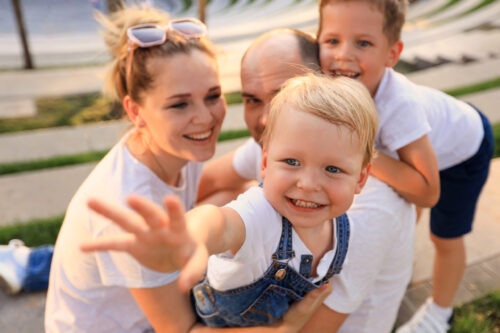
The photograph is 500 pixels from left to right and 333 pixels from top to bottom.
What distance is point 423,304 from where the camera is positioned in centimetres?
278

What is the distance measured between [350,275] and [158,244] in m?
0.87

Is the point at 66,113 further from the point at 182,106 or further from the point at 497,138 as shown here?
the point at 497,138

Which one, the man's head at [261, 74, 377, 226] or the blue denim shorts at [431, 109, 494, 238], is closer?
the man's head at [261, 74, 377, 226]

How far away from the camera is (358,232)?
1.58 metres

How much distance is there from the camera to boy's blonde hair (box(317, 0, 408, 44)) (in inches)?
76.0

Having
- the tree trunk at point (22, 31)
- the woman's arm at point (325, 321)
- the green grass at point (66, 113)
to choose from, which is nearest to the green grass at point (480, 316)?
the woman's arm at point (325, 321)

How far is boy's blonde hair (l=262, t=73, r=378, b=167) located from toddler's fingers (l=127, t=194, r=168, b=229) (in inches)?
22.7

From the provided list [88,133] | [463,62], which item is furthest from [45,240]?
[463,62]

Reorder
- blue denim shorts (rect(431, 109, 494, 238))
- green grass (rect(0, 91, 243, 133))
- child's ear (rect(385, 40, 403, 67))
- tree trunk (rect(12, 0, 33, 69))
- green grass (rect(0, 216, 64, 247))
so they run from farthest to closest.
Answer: tree trunk (rect(12, 0, 33, 69)) → green grass (rect(0, 91, 243, 133)) → green grass (rect(0, 216, 64, 247)) → blue denim shorts (rect(431, 109, 494, 238)) → child's ear (rect(385, 40, 403, 67))

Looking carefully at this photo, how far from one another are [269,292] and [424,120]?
39.8 inches

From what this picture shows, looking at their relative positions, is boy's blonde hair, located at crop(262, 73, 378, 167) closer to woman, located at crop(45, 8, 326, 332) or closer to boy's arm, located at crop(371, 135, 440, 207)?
boy's arm, located at crop(371, 135, 440, 207)

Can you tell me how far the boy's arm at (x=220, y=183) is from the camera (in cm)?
267

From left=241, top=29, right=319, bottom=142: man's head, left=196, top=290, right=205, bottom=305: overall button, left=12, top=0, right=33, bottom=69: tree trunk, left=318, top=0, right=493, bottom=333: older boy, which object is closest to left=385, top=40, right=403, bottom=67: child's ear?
left=318, top=0, right=493, bottom=333: older boy

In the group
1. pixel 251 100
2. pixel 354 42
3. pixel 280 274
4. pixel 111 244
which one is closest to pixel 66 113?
pixel 251 100
